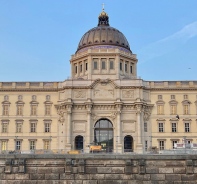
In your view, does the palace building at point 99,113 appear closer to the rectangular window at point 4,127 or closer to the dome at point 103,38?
the rectangular window at point 4,127

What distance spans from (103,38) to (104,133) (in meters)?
24.1

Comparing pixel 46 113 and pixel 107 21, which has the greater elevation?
pixel 107 21

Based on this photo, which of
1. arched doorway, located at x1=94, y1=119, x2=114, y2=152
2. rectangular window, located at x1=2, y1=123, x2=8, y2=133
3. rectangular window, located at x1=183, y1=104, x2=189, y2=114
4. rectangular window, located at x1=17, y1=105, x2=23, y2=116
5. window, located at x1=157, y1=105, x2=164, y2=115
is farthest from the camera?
rectangular window, located at x1=17, y1=105, x2=23, y2=116

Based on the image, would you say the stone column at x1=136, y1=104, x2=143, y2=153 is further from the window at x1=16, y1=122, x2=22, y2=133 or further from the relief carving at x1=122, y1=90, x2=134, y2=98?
the window at x1=16, y1=122, x2=22, y2=133

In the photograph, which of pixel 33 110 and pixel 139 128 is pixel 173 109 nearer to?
pixel 139 128

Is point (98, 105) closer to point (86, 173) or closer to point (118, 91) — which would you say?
point (118, 91)

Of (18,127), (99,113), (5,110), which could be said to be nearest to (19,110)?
(5,110)

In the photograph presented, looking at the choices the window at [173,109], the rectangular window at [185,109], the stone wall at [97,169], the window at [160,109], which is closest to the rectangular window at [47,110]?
the window at [160,109]

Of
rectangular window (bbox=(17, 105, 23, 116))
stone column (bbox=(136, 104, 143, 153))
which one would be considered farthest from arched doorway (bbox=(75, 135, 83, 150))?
rectangular window (bbox=(17, 105, 23, 116))

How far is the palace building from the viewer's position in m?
73.8

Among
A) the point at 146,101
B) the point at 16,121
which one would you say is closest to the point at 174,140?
the point at 146,101

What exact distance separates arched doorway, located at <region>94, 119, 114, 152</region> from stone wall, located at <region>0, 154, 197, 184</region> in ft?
124

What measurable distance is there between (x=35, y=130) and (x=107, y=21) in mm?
36167

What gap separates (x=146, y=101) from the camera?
3009 inches
